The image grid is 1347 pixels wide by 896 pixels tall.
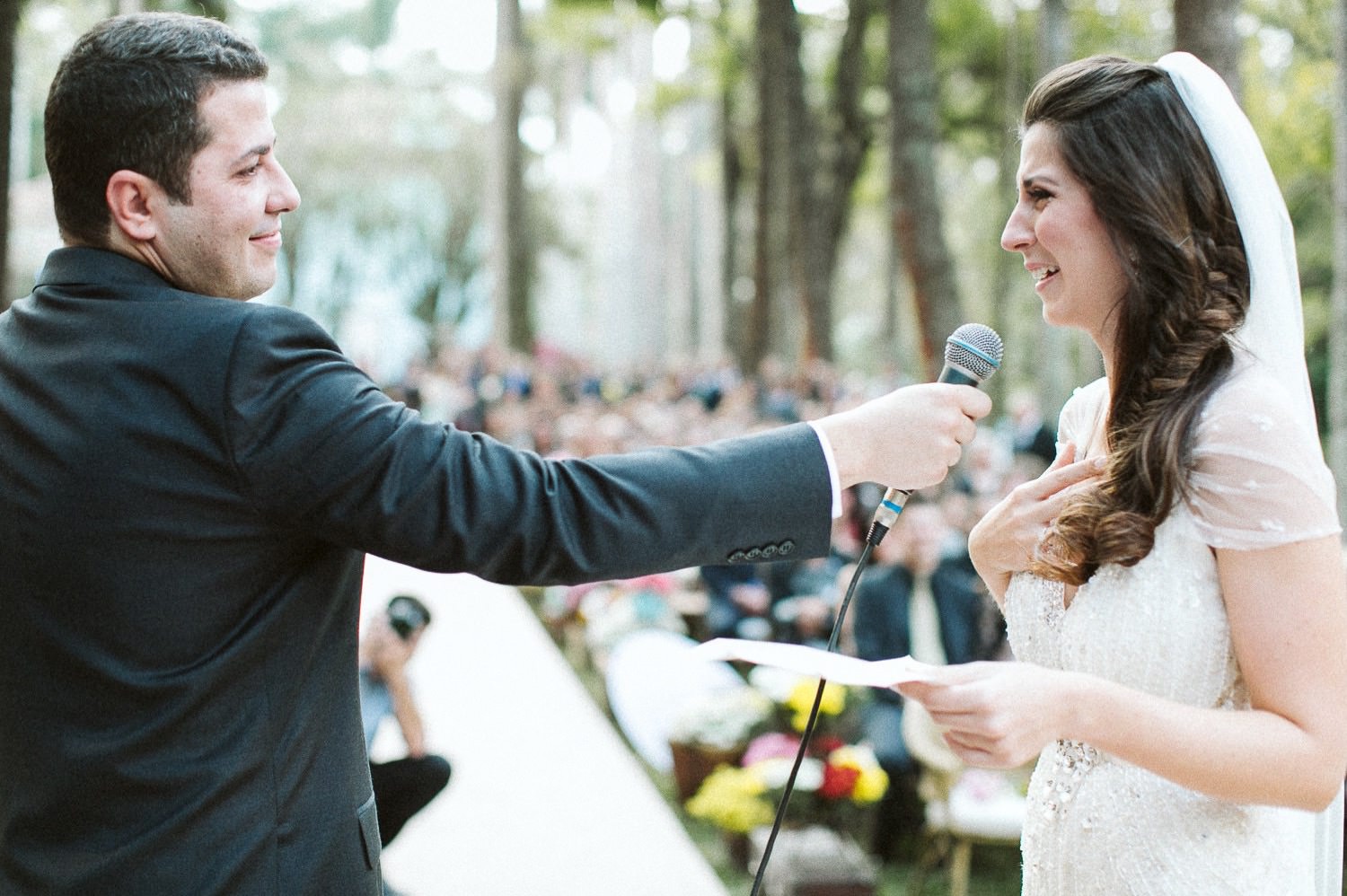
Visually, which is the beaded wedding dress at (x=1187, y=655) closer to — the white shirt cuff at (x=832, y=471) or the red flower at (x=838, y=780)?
the white shirt cuff at (x=832, y=471)

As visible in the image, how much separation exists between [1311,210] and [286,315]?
25313mm

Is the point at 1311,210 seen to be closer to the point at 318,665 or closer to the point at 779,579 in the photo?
the point at 779,579

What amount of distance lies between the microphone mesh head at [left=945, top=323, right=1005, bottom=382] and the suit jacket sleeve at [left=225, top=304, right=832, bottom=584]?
1.43 ft

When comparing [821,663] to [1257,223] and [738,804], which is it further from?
[738,804]

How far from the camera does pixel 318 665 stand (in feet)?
6.60

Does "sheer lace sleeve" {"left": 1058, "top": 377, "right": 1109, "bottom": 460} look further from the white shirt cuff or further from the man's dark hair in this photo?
the man's dark hair

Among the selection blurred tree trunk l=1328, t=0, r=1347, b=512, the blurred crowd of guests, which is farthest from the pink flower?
blurred tree trunk l=1328, t=0, r=1347, b=512

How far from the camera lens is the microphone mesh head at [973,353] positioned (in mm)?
2318

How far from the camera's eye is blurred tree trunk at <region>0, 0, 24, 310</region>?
852 cm

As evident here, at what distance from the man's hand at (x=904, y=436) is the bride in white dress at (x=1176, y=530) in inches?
14.4

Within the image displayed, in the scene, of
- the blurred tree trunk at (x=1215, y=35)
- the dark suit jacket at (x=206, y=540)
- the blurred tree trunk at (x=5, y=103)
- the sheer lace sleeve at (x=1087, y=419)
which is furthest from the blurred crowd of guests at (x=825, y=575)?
the blurred tree trunk at (x=5, y=103)

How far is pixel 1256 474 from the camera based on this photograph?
6.75 ft

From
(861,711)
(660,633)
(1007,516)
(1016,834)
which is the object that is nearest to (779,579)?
(660,633)

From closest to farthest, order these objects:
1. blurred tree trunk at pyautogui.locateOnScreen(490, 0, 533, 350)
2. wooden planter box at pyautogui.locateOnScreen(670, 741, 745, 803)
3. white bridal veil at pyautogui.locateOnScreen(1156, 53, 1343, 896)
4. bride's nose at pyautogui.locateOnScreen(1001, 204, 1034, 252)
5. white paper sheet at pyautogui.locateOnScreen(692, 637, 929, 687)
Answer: white paper sheet at pyautogui.locateOnScreen(692, 637, 929, 687), white bridal veil at pyautogui.locateOnScreen(1156, 53, 1343, 896), bride's nose at pyautogui.locateOnScreen(1001, 204, 1034, 252), wooden planter box at pyautogui.locateOnScreen(670, 741, 745, 803), blurred tree trunk at pyautogui.locateOnScreen(490, 0, 533, 350)
